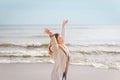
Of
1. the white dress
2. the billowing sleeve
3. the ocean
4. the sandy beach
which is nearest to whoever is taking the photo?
the billowing sleeve

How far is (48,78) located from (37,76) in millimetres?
405

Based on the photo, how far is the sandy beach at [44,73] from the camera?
1050cm

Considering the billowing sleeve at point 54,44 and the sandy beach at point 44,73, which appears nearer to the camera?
the billowing sleeve at point 54,44

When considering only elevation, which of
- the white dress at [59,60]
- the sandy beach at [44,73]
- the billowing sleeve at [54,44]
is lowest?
the sandy beach at [44,73]

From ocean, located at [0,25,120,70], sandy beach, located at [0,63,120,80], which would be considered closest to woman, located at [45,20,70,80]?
sandy beach, located at [0,63,120,80]

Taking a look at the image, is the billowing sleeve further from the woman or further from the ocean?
the ocean

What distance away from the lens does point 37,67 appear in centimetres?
1256

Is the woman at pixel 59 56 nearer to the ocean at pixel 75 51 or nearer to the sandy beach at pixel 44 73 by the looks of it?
the sandy beach at pixel 44 73

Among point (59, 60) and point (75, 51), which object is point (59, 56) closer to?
point (59, 60)

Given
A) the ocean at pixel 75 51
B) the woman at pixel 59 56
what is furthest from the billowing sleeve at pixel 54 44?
the ocean at pixel 75 51

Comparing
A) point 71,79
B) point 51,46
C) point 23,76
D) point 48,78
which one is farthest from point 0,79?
point 51,46

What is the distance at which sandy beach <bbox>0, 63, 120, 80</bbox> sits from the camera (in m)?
10.5

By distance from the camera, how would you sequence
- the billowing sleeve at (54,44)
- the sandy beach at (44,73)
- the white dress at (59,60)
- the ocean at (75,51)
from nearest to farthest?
the billowing sleeve at (54,44), the white dress at (59,60), the sandy beach at (44,73), the ocean at (75,51)

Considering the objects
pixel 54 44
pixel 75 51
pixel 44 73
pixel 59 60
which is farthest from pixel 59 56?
pixel 75 51
